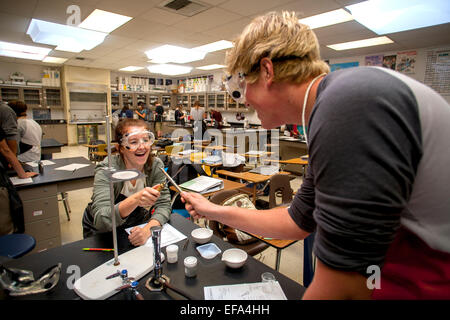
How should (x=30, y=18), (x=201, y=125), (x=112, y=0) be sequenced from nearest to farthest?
1. (x=112, y=0)
2. (x=30, y=18)
3. (x=201, y=125)

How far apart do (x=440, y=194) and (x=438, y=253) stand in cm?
15

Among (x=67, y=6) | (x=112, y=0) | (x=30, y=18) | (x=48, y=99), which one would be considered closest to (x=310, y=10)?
(x=112, y=0)

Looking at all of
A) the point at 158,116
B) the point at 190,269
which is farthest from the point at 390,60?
the point at 158,116

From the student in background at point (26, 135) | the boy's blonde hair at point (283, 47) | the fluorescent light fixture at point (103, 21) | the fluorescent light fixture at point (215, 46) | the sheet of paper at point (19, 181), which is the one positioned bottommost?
the sheet of paper at point (19, 181)

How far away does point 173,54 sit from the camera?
24.2 feet

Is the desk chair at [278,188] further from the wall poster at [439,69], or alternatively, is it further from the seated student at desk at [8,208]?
the wall poster at [439,69]

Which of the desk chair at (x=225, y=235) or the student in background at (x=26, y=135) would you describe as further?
the student in background at (x=26, y=135)

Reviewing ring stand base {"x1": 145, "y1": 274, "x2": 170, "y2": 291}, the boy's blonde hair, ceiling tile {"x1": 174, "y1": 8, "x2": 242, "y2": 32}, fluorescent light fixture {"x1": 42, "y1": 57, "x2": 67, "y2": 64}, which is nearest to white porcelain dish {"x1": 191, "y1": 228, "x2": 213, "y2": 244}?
ring stand base {"x1": 145, "y1": 274, "x2": 170, "y2": 291}

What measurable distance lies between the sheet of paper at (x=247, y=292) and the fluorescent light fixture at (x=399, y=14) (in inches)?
171

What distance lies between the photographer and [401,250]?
55 cm

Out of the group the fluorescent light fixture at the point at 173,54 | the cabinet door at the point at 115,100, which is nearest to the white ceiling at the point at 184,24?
the fluorescent light fixture at the point at 173,54

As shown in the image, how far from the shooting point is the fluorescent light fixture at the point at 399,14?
3648 millimetres

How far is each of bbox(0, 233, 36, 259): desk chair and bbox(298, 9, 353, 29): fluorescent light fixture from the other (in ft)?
15.2
